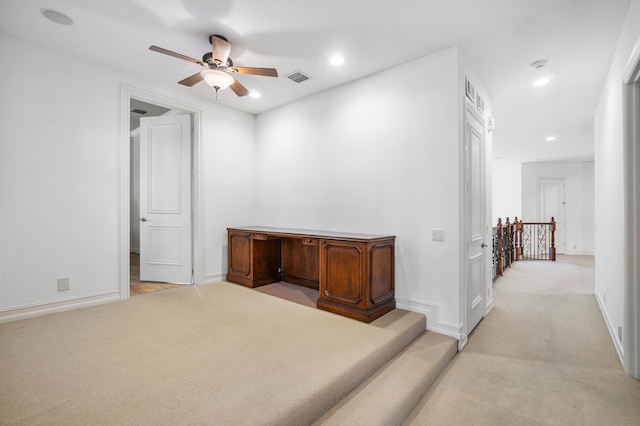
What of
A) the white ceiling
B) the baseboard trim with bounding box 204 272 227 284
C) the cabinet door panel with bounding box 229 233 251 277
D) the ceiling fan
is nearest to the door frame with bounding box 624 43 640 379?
the white ceiling

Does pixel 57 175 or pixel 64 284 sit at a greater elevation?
pixel 57 175

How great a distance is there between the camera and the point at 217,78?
2.80m

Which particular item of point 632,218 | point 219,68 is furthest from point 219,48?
point 632,218

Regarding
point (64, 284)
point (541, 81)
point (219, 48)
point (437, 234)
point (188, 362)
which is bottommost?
point (188, 362)

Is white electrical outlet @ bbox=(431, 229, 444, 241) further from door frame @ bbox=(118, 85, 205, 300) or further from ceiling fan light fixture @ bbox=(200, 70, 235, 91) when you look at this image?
door frame @ bbox=(118, 85, 205, 300)

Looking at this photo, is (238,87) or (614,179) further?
(238,87)

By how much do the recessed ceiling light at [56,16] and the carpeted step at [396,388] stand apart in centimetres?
368

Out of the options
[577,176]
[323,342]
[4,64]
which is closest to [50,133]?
[4,64]

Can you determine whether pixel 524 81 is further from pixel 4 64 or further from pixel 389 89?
pixel 4 64

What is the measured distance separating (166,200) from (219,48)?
2564mm

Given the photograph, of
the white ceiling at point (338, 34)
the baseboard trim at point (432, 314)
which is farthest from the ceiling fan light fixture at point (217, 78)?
the baseboard trim at point (432, 314)

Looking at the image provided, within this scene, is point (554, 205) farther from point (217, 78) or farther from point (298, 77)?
point (217, 78)

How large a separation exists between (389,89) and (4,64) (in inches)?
149

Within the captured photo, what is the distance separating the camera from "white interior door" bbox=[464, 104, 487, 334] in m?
3.06
